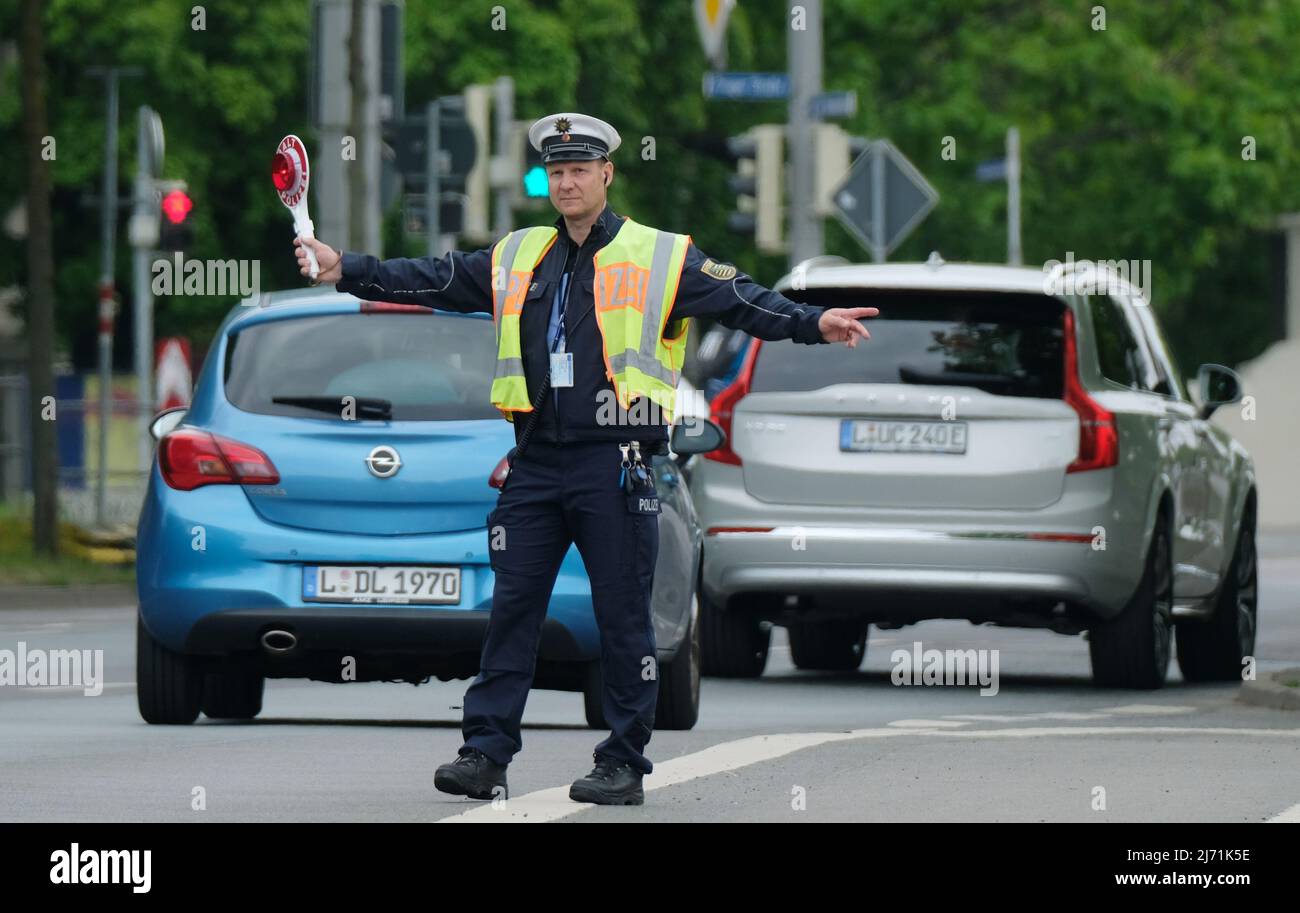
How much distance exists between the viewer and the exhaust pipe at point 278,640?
11641 mm

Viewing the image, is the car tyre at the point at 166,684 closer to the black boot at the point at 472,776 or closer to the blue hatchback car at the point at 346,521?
the blue hatchback car at the point at 346,521

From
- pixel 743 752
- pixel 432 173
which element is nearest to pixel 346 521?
pixel 743 752

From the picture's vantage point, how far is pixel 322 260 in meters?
9.10

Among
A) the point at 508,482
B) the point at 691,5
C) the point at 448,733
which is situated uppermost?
the point at 691,5

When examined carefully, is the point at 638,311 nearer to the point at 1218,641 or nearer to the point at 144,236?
the point at 1218,641

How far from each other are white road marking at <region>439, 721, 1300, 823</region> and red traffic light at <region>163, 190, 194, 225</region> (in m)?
16.2

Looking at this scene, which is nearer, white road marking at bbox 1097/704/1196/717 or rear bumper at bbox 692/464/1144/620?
white road marking at bbox 1097/704/1196/717

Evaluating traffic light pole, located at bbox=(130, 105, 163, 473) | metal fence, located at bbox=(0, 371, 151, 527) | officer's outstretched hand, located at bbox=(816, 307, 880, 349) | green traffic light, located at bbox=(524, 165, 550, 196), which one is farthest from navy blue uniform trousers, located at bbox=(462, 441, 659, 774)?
traffic light pole, located at bbox=(130, 105, 163, 473)

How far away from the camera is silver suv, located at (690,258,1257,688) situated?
46.9ft

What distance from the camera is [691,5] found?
48.7m

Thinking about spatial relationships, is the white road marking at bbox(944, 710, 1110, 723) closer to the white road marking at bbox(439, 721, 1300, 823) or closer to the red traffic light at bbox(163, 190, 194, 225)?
the white road marking at bbox(439, 721, 1300, 823)

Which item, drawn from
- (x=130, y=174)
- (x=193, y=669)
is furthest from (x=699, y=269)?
(x=130, y=174)

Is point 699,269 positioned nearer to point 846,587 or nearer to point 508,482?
point 508,482
